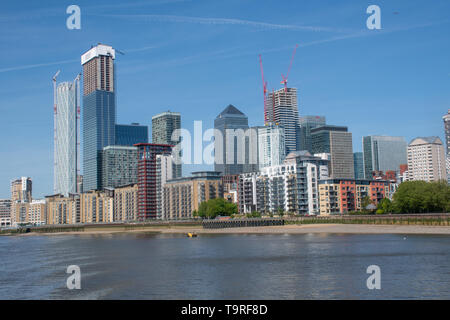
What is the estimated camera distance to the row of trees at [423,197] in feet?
491

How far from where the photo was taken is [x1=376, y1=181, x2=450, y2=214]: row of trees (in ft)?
491

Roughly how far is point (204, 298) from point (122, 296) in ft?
27.2

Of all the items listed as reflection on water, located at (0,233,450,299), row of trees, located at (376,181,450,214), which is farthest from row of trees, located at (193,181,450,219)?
reflection on water, located at (0,233,450,299)

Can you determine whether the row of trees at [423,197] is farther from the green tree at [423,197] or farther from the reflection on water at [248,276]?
the reflection on water at [248,276]

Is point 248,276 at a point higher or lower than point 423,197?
lower

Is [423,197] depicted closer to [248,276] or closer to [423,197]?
[423,197]

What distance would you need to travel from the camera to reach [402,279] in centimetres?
A: 5538

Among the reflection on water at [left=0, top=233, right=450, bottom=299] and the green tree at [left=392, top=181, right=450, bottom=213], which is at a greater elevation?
the green tree at [left=392, top=181, right=450, bottom=213]

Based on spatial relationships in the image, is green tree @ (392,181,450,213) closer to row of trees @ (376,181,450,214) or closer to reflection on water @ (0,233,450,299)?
row of trees @ (376,181,450,214)

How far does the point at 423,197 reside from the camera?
152m

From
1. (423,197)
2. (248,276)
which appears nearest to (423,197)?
(423,197)

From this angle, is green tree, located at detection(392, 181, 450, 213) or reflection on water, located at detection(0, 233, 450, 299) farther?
green tree, located at detection(392, 181, 450, 213)

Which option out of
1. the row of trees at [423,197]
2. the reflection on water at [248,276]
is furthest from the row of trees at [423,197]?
the reflection on water at [248,276]
